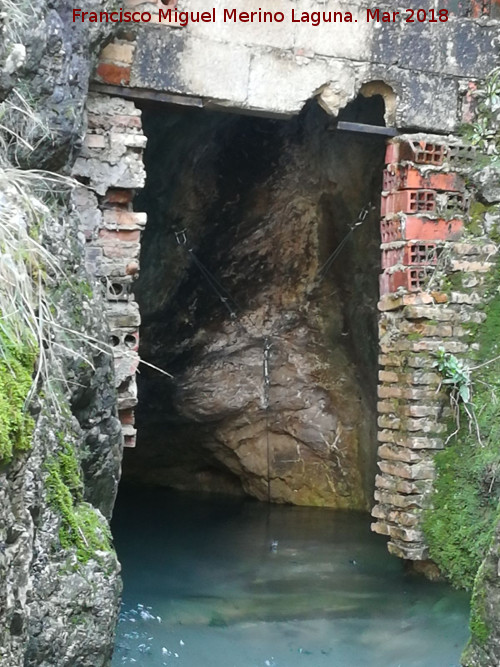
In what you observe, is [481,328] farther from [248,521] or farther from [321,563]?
[248,521]

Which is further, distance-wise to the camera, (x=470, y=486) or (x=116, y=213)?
(x=470, y=486)

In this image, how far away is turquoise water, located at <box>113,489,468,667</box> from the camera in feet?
15.9

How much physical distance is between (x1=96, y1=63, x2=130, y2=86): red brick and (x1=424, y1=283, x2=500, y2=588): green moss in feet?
8.93

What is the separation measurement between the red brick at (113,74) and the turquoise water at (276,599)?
3086mm

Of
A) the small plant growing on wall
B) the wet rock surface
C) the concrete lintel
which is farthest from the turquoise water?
the concrete lintel

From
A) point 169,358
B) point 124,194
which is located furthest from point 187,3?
point 169,358

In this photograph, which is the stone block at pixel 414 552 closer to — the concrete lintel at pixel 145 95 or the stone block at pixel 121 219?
the stone block at pixel 121 219

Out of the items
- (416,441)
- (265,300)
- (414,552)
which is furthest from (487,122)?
(414,552)

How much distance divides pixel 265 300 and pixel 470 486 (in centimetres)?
282

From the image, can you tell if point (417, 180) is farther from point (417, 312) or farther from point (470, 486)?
point (470, 486)

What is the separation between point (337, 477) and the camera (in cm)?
797

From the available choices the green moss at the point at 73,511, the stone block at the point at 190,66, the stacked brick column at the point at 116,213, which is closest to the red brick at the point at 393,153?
the stone block at the point at 190,66

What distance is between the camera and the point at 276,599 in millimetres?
5645

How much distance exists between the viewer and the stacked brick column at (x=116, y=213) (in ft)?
16.6
